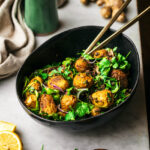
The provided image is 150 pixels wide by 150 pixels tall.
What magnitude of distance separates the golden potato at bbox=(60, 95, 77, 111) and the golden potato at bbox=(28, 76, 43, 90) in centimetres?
15

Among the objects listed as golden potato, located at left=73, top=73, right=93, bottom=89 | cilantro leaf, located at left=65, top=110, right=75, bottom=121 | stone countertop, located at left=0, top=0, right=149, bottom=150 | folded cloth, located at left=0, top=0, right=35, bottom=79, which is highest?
folded cloth, located at left=0, top=0, right=35, bottom=79

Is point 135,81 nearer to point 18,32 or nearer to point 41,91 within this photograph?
point 41,91

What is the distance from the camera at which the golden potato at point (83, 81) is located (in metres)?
0.97

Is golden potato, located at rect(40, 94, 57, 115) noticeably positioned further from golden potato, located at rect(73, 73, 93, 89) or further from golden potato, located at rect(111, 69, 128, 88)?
golden potato, located at rect(111, 69, 128, 88)

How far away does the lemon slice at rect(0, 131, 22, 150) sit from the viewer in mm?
967

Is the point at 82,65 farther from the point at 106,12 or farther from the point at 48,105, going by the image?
the point at 106,12

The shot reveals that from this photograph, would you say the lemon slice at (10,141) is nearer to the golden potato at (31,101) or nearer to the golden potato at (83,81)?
the golden potato at (31,101)

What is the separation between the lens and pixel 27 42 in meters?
1.36

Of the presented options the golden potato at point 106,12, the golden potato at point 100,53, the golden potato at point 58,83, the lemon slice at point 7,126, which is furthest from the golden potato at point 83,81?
the golden potato at point 106,12

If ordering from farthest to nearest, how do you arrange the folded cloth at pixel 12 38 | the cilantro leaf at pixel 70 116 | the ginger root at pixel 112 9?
the ginger root at pixel 112 9 < the folded cloth at pixel 12 38 < the cilantro leaf at pixel 70 116

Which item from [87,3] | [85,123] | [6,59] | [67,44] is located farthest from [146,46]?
[85,123]

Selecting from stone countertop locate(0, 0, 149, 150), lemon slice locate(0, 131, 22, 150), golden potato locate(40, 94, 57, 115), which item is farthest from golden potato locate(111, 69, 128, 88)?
lemon slice locate(0, 131, 22, 150)

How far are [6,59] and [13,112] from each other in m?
0.27

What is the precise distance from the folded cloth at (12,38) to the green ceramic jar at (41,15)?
2.0 inches
